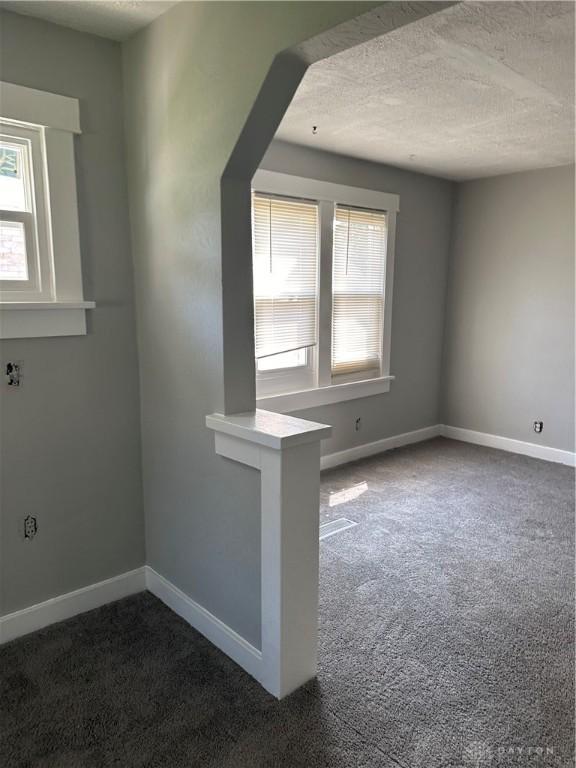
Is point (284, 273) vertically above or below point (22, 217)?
below

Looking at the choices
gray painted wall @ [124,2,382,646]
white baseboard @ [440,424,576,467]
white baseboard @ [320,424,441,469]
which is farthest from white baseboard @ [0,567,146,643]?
white baseboard @ [440,424,576,467]

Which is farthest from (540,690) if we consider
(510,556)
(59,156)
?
(59,156)

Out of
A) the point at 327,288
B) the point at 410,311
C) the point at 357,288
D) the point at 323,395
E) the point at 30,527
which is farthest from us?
the point at 410,311

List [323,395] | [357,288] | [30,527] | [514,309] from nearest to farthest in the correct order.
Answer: [30,527], [323,395], [357,288], [514,309]

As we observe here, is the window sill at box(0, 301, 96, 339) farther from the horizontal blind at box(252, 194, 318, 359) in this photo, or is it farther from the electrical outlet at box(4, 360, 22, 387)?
the horizontal blind at box(252, 194, 318, 359)

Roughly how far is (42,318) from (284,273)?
1934 millimetres

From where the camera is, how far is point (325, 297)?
401 centimetres

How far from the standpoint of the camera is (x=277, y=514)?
70.2 inches

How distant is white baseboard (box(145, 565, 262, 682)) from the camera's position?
199 cm

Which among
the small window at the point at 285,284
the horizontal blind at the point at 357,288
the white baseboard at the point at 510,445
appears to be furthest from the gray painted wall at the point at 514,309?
the small window at the point at 285,284

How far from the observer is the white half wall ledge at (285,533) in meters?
1.78

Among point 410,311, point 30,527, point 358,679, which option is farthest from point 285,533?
point 410,311

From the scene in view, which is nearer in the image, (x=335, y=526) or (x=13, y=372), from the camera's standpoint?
(x=13, y=372)

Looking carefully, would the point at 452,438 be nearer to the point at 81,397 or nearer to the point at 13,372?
the point at 81,397
